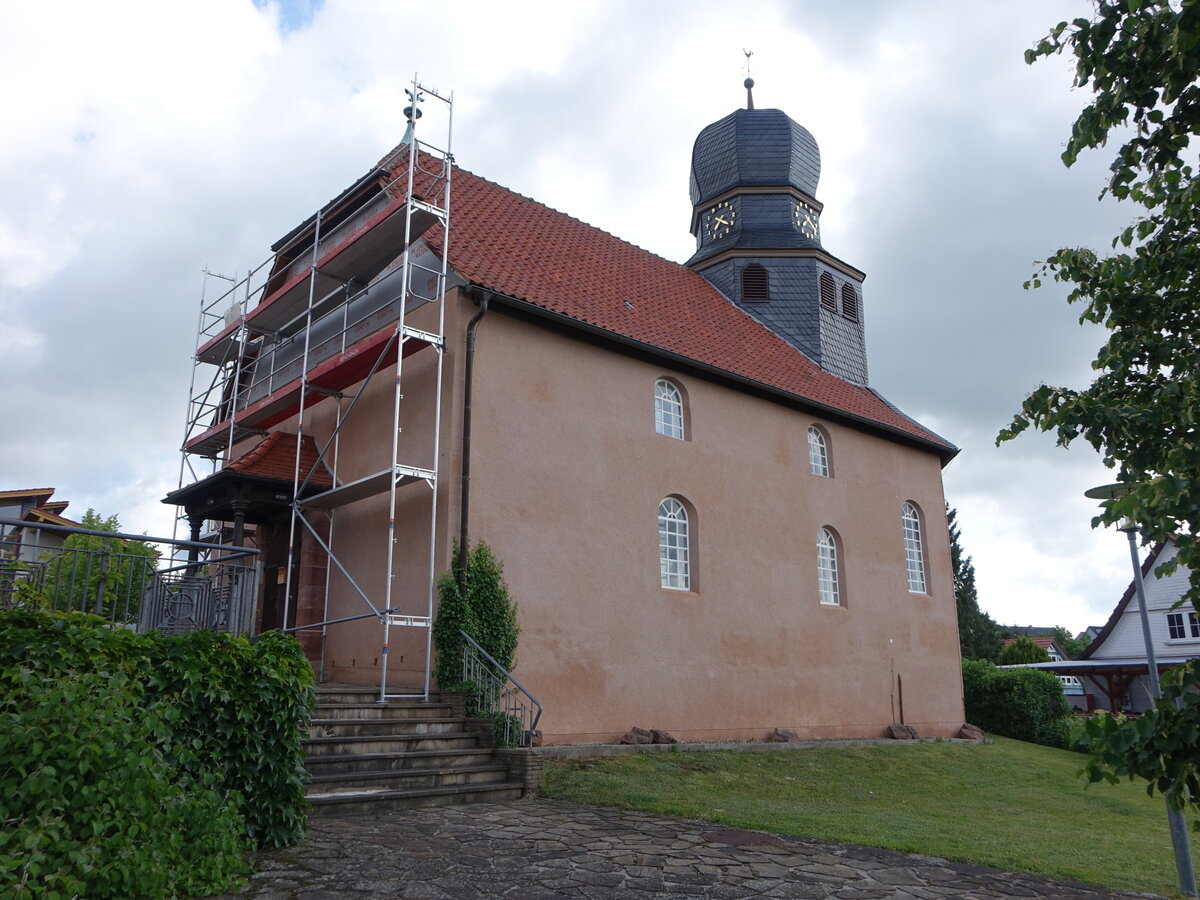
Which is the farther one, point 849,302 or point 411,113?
point 849,302

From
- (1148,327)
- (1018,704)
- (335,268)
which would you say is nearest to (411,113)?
(335,268)

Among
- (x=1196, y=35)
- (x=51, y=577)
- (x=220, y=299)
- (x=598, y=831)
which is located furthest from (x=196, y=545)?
(x=220, y=299)

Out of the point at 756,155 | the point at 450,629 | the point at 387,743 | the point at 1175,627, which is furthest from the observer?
the point at 1175,627

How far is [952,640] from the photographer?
20.2m

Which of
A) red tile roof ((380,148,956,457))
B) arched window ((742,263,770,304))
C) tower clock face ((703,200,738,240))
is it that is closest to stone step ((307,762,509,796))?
red tile roof ((380,148,956,457))

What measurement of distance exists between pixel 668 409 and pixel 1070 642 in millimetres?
82491

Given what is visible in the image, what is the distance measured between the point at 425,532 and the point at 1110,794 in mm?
11183

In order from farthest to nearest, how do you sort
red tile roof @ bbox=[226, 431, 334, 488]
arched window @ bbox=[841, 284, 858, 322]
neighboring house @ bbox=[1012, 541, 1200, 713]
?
neighboring house @ bbox=[1012, 541, 1200, 713]
arched window @ bbox=[841, 284, 858, 322]
red tile roof @ bbox=[226, 431, 334, 488]

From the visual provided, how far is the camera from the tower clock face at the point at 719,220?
78.7 feet

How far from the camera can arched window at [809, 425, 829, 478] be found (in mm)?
18484

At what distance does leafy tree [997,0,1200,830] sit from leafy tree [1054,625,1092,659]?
79281 mm

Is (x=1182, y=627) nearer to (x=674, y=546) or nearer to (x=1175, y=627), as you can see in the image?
(x=1175, y=627)

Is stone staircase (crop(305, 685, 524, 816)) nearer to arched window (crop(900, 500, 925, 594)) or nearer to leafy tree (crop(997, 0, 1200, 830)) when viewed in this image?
leafy tree (crop(997, 0, 1200, 830))

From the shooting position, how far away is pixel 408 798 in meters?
9.05
